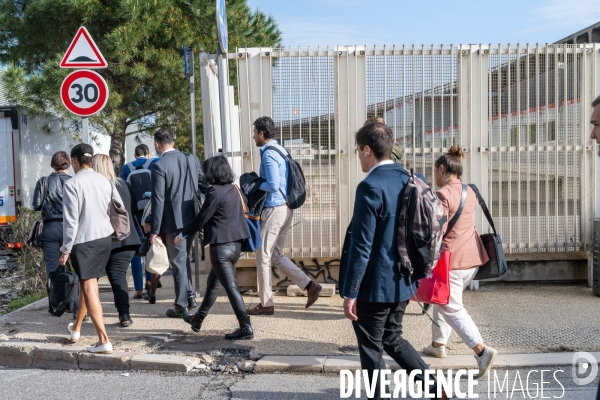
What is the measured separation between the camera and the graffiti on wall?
7836 mm

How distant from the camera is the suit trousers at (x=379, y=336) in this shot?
3.85m

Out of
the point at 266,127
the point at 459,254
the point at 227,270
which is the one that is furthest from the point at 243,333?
the point at 459,254

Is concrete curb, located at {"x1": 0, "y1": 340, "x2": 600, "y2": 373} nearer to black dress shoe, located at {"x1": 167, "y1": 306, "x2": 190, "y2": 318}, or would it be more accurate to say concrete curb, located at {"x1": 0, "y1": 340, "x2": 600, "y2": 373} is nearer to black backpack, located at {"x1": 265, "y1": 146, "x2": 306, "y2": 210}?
black dress shoe, located at {"x1": 167, "y1": 306, "x2": 190, "y2": 318}

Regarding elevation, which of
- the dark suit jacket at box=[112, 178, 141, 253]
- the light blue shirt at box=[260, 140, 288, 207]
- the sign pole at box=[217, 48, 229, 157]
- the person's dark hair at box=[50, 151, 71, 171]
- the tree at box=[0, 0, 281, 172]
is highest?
the tree at box=[0, 0, 281, 172]

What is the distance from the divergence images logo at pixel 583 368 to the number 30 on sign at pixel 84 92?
5289 millimetres

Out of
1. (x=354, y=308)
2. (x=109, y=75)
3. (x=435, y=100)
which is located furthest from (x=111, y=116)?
(x=354, y=308)

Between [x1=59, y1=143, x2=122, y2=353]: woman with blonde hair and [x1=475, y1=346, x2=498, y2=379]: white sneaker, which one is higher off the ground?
[x1=59, y1=143, x2=122, y2=353]: woman with blonde hair

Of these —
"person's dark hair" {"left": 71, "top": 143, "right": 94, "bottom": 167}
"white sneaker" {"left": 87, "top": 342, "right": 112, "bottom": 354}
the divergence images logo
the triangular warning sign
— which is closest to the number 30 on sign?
the triangular warning sign

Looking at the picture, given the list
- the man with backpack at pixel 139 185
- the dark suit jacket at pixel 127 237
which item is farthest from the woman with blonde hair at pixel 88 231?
the man with backpack at pixel 139 185

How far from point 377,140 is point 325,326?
Answer: 120 inches

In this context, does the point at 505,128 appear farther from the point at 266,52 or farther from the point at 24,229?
the point at 24,229

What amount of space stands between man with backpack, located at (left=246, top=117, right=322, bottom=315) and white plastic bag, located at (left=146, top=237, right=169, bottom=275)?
109 centimetres

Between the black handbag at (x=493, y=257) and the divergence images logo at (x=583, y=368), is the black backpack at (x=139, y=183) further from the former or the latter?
the divergence images logo at (x=583, y=368)

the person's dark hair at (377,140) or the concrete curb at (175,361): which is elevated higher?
the person's dark hair at (377,140)
